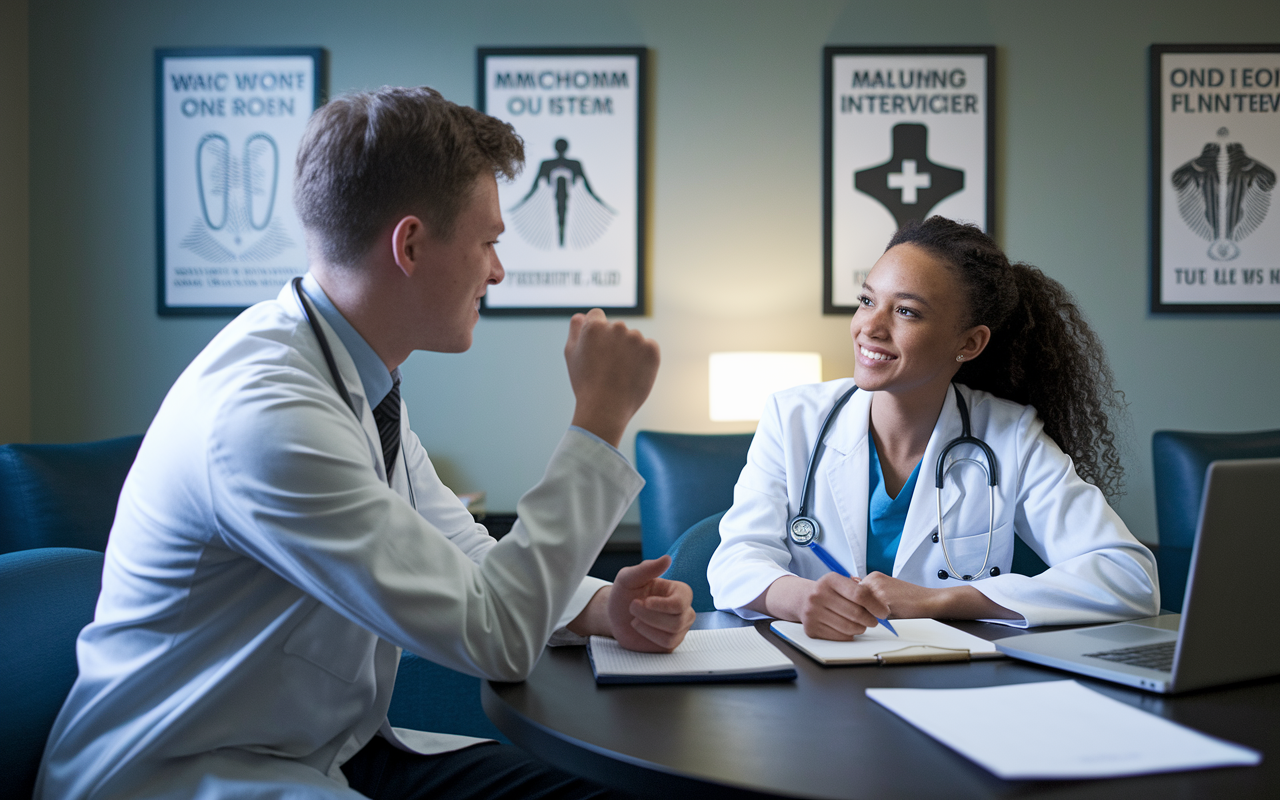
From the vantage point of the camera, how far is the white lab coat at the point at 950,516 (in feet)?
4.59

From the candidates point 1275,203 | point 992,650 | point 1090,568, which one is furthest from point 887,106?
point 992,650

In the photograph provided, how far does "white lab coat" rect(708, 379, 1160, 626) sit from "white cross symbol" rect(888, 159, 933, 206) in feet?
6.34

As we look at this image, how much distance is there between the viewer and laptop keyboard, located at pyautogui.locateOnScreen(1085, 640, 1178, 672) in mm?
1010

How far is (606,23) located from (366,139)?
9.24 feet

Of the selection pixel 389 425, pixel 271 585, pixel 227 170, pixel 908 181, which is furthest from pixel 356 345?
pixel 908 181

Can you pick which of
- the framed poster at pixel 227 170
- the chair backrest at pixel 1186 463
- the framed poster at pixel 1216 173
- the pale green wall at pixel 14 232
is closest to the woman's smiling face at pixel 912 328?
the chair backrest at pixel 1186 463

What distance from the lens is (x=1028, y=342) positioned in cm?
197

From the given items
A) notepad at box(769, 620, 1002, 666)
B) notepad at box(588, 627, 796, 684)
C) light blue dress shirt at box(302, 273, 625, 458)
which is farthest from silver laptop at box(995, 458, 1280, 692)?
light blue dress shirt at box(302, 273, 625, 458)

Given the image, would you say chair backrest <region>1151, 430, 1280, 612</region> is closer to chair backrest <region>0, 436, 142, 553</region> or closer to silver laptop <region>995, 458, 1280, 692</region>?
silver laptop <region>995, 458, 1280, 692</region>

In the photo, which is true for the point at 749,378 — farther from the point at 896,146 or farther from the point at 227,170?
the point at 227,170

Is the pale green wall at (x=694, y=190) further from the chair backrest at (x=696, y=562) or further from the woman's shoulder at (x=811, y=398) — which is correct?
the chair backrest at (x=696, y=562)

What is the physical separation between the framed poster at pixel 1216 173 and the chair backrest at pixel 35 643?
13.0 ft

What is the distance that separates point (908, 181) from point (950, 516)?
90.5 inches

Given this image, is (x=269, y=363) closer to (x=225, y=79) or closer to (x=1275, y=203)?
(x=225, y=79)
